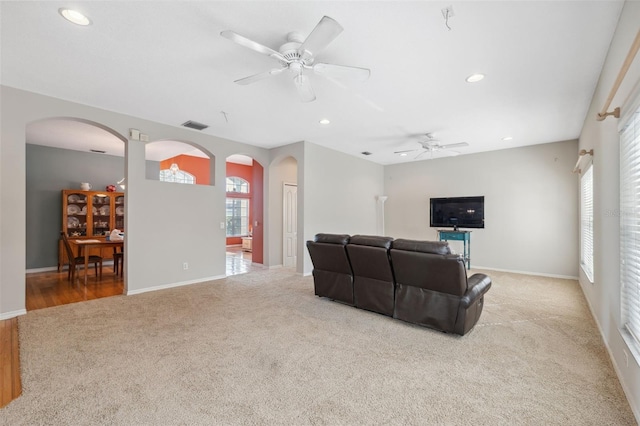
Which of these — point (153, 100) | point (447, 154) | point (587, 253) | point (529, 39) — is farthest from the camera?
point (447, 154)

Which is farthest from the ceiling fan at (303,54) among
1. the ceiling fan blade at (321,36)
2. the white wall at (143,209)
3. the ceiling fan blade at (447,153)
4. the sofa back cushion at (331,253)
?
the ceiling fan blade at (447,153)

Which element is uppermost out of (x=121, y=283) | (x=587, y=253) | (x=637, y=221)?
(x=637, y=221)

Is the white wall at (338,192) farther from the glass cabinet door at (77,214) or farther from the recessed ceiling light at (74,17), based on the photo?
the glass cabinet door at (77,214)

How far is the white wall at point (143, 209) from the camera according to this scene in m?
3.46

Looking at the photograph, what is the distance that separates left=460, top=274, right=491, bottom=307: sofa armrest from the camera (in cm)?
286

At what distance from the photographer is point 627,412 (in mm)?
1837

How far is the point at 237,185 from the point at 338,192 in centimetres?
538

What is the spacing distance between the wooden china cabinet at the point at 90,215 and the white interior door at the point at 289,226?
4151mm

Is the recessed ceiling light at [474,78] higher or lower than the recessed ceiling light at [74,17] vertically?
lower

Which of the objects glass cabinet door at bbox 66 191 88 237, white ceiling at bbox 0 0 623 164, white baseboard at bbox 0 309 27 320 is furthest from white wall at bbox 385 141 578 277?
glass cabinet door at bbox 66 191 88 237

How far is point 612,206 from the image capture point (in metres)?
2.49

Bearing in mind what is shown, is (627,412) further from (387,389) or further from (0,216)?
(0,216)

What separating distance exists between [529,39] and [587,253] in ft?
12.4

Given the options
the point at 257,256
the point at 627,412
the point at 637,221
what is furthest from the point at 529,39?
the point at 257,256
